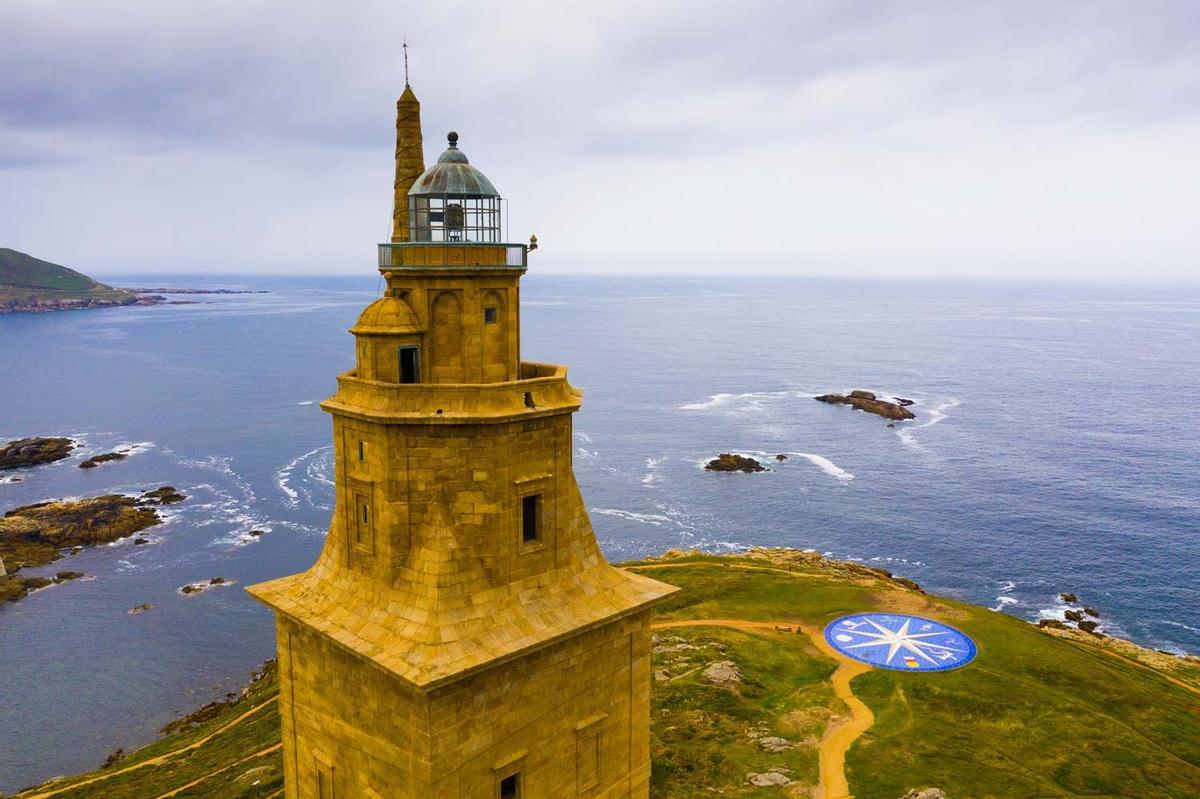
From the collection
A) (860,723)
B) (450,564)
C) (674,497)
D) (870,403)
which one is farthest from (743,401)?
(450,564)

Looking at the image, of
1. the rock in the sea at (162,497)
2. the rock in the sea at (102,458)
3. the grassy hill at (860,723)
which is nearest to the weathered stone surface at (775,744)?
the grassy hill at (860,723)

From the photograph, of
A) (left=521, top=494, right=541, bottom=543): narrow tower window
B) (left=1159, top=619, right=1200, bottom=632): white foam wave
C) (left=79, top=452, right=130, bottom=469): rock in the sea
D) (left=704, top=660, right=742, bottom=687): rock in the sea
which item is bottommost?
(left=1159, top=619, right=1200, bottom=632): white foam wave

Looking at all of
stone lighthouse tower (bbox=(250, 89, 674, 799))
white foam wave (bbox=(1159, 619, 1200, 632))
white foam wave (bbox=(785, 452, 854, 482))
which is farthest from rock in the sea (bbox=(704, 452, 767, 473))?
stone lighthouse tower (bbox=(250, 89, 674, 799))

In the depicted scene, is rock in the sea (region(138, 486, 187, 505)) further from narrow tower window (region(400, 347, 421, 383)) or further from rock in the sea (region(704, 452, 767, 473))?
narrow tower window (region(400, 347, 421, 383))

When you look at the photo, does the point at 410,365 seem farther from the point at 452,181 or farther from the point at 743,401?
the point at 743,401

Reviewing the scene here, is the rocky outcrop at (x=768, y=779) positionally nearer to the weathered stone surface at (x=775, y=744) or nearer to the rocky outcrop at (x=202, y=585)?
the weathered stone surface at (x=775, y=744)

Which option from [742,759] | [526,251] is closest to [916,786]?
[742,759]

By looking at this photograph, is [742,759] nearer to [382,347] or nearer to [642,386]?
[382,347]
